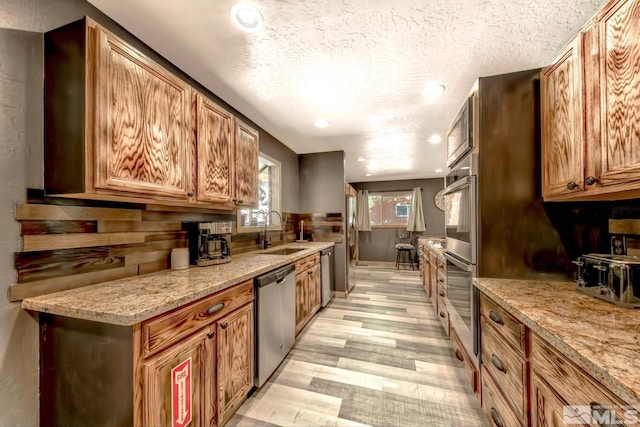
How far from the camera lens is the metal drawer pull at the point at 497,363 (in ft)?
4.00

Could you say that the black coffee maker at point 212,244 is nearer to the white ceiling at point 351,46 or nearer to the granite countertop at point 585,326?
the white ceiling at point 351,46

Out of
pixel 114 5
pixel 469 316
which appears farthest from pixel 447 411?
pixel 114 5

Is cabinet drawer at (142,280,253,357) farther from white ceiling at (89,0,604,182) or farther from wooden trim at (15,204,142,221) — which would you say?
white ceiling at (89,0,604,182)

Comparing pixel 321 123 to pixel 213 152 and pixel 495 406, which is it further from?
pixel 495 406

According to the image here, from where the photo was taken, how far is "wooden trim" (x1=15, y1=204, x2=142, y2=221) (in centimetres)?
105

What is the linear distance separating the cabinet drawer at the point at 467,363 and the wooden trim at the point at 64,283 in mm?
2403

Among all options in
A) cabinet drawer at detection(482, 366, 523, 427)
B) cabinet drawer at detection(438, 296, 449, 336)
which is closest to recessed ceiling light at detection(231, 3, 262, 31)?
cabinet drawer at detection(482, 366, 523, 427)

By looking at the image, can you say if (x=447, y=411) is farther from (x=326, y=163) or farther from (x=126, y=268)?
(x=326, y=163)

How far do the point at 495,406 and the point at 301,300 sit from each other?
5.73 ft

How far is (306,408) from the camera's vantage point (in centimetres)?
160

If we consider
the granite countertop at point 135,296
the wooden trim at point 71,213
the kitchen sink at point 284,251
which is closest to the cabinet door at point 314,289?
the kitchen sink at point 284,251

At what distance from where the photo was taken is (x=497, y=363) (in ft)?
4.18

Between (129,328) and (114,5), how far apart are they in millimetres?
1658

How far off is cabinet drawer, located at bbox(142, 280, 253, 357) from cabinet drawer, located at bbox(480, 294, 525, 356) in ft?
4.96
